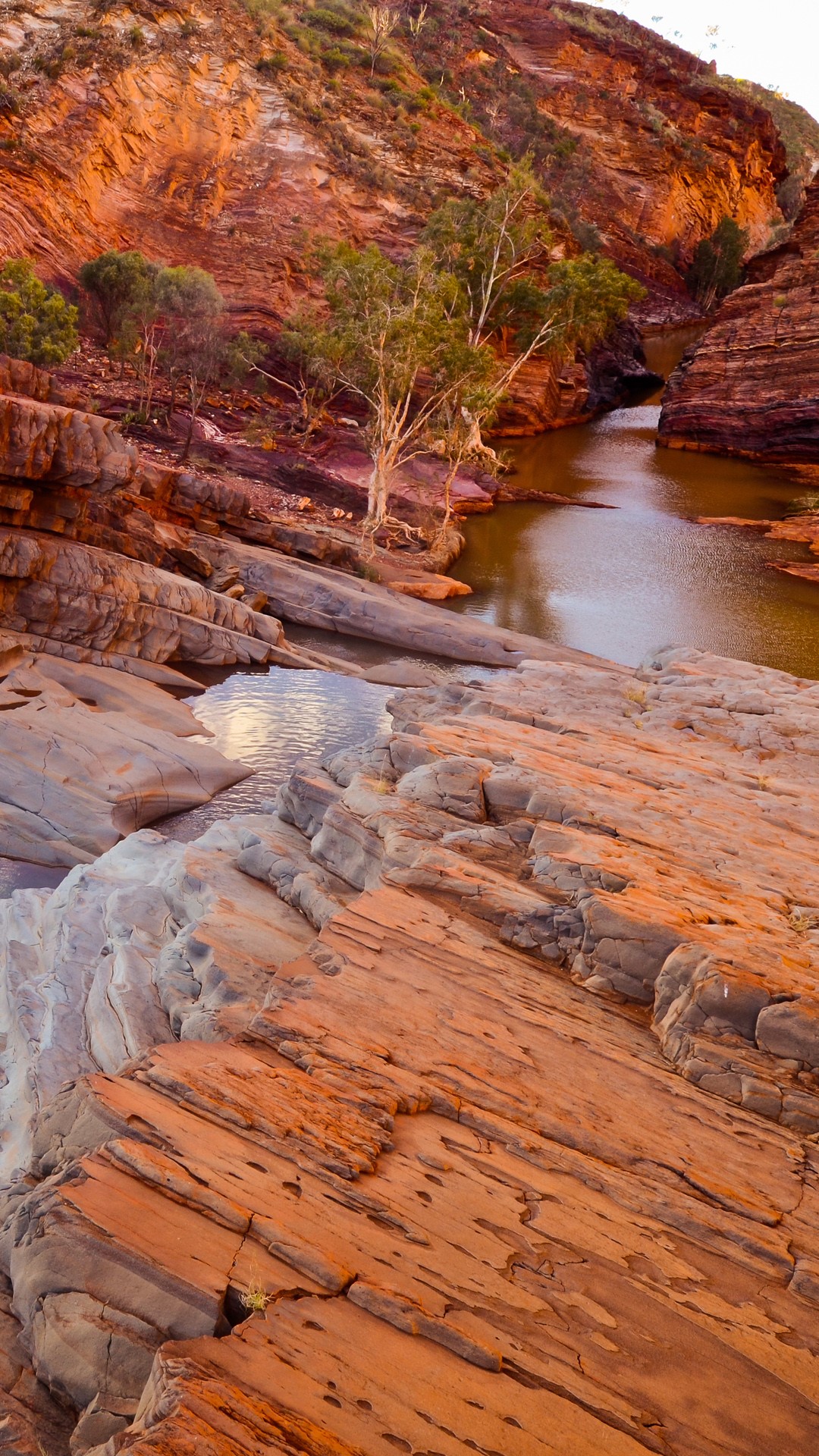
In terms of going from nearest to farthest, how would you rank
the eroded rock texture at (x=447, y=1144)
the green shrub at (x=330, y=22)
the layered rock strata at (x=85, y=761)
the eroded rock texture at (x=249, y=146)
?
the eroded rock texture at (x=447, y=1144) < the layered rock strata at (x=85, y=761) < the eroded rock texture at (x=249, y=146) < the green shrub at (x=330, y=22)

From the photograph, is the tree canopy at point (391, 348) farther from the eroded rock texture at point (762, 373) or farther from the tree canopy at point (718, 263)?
the tree canopy at point (718, 263)

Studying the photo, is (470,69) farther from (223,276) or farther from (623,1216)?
(623,1216)

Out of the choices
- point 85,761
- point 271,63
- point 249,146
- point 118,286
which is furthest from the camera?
point 271,63

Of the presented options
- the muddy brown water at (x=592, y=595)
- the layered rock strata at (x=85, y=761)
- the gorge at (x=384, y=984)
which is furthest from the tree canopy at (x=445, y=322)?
the layered rock strata at (x=85, y=761)

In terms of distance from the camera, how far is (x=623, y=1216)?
19.3ft

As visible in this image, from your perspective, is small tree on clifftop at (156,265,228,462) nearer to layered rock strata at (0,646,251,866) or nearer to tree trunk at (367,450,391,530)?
tree trunk at (367,450,391,530)

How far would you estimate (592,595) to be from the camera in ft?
98.6

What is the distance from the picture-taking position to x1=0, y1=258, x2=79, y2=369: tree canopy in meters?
28.8

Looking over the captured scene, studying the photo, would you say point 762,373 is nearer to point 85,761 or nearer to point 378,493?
point 378,493

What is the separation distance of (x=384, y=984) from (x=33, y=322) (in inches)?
1086

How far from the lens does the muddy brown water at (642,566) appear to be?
27312mm

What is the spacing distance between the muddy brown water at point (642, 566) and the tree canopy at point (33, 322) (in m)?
14.4

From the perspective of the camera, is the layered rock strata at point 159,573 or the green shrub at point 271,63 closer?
the layered rock strata at point 159,573

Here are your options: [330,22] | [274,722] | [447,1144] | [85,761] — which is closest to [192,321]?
[274,722]
